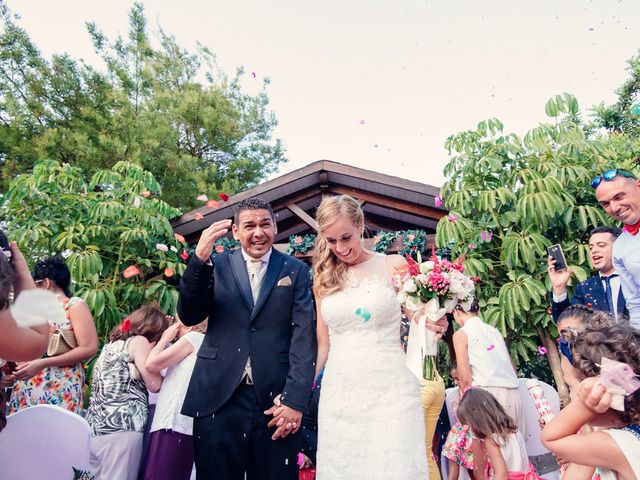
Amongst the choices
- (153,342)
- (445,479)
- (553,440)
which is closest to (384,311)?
(553,440)

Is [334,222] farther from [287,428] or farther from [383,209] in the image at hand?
[383,209]

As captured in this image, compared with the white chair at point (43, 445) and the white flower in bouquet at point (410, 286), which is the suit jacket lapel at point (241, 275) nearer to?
the white flower in bouquet at point (410, 286)

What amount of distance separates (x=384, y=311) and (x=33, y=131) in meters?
13.6

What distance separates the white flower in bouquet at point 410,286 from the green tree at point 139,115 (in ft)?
39.1

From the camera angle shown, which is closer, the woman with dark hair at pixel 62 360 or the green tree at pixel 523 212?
the woman with dark hair at pixel 62 360

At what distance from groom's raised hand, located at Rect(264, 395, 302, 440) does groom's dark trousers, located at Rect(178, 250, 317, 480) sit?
0.03 metres

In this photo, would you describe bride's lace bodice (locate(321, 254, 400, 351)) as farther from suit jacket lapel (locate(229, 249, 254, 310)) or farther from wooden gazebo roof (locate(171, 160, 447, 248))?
wooden gazebo roof (locate(171, 160, 447, 248))

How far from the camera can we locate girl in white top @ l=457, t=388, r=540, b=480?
3666 mm

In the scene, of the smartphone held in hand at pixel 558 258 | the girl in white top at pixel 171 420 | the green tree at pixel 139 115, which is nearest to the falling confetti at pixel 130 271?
the girl in white top at pixel 171 420

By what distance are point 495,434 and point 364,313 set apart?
1.73 metres

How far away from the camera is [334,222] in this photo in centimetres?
286

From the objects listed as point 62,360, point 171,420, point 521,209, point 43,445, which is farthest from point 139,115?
point 43,445

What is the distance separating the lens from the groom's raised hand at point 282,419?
97.8 inches

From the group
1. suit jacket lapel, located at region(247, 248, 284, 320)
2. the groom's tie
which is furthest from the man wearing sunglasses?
the groom's tie
